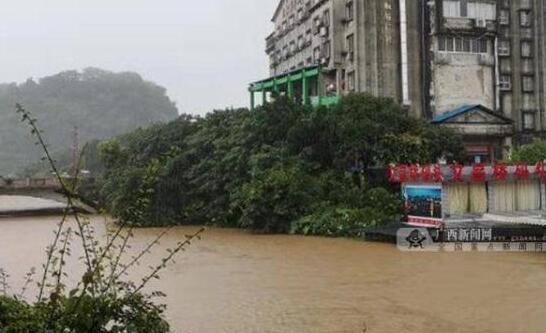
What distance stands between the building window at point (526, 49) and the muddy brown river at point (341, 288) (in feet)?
72.4

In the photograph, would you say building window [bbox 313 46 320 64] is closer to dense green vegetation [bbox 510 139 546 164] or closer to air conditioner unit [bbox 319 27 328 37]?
air conditioner unit [bbox 319 27 328 37]

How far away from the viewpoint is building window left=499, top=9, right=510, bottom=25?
1490 inches

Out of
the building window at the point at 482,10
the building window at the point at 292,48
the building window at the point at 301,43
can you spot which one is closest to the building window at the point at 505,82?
the building window at the point at 482,10

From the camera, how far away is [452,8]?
3666 centimetres

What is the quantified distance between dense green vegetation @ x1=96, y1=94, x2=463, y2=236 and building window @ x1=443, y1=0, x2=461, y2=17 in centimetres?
1098

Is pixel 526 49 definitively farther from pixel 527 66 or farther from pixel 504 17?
pixel 504 17

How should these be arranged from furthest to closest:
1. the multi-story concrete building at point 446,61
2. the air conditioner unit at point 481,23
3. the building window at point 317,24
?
1. the building window at point 317,24
2. the air conditioner unit at point 481,23
3. the multi-story concrete building at point 446,61

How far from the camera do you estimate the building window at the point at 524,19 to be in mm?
38125

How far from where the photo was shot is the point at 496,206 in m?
21.5

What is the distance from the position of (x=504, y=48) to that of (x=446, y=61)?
14.1ft

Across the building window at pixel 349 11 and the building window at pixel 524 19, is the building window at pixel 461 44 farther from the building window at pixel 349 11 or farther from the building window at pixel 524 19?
the building window at pixel 349 11

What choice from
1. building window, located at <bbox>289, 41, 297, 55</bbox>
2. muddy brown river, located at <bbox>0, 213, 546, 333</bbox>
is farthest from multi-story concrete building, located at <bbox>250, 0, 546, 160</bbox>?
muddy brown river, located at <bbox>0, 213, 546, 333</bbox>

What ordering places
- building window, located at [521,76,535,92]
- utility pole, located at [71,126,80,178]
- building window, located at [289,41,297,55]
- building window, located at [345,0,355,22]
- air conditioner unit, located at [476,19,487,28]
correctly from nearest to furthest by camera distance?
utility pole, located at [71,126,80,178] < building window, located at [345,0,355,22] < air conditioner unit, located at [476,19,487,28] < building window, located at [521,76,535,92] < building window, located at [289,41,297,55]

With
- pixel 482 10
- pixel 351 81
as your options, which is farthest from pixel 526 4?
pixel 351 81
